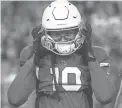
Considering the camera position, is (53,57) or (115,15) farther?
(115,15)

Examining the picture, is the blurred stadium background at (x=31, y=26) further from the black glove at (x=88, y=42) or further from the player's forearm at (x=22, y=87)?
the player's forearm at (x=22, y=87)

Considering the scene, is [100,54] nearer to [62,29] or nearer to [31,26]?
[62,29]

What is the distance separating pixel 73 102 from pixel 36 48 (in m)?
0.46

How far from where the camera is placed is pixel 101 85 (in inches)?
117

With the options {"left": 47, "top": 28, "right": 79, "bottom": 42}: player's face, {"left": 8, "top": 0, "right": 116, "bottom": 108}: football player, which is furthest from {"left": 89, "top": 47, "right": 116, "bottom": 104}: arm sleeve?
{"left": 47, "top": 28, "right": 79, "bottom": 42}: player's face

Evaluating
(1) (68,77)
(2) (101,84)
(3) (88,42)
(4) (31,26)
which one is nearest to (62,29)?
(3) (88,42)

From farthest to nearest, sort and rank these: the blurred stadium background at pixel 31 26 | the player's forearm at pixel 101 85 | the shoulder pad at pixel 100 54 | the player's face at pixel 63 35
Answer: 1. the blurred stadium background at pixel 31 26
2. the shoulder pad at pixel 100 54
3. the player's face at pixel 63 35
4. the player's forearm at pixel 101 85

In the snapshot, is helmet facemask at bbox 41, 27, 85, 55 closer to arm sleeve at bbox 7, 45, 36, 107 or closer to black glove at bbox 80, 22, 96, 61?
black glove at bbox 80, 22, 96, 61

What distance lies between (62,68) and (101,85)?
309 mm

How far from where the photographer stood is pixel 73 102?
3.03 meters

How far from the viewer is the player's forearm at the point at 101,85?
9.77ft

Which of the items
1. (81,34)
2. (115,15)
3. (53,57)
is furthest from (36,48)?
(115,15)

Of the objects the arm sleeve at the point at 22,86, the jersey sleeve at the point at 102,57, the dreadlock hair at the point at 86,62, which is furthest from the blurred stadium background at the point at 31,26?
the arm sleeve at the point at 22,86

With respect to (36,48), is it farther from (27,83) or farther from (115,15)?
(115,15)
